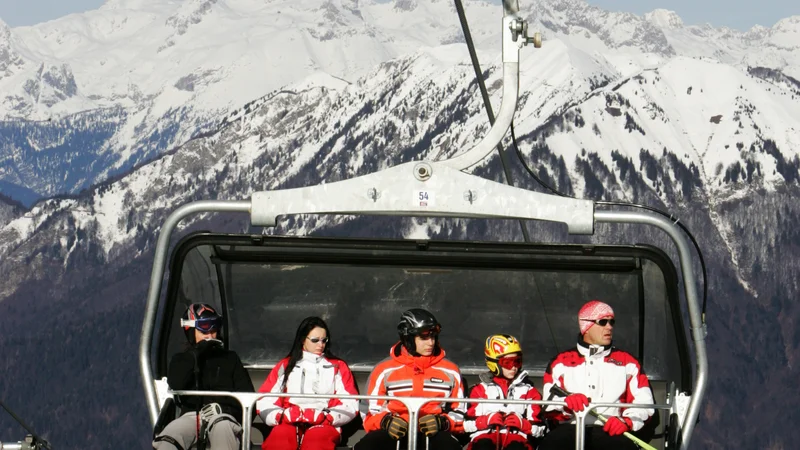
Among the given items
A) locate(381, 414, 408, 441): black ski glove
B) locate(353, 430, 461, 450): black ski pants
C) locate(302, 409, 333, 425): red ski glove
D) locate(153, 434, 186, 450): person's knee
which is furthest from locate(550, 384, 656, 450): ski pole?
locate(153, 434, 186, 450): person's knee

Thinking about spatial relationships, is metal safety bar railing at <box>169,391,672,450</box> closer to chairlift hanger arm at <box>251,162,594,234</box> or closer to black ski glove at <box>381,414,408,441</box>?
black ski glove at <box>381,414,408,441</box>

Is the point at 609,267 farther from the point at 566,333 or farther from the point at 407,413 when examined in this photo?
the point at 407,413

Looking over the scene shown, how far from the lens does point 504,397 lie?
377 inches

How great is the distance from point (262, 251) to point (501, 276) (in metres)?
1.93

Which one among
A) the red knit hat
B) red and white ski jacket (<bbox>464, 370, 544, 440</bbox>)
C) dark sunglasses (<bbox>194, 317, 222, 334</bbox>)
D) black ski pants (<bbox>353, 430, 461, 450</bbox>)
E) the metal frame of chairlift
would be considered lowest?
black ski pants (<bbox>353, 430, 461, 450</bbox>)

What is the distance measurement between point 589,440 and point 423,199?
1913mm

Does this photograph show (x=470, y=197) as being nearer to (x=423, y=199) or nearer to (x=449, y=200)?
(x=449, y=200)

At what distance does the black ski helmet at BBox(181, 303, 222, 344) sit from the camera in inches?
394

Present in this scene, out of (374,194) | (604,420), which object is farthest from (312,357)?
(604,420)

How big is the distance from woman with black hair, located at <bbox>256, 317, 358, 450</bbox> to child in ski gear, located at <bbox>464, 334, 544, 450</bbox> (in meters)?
0.90

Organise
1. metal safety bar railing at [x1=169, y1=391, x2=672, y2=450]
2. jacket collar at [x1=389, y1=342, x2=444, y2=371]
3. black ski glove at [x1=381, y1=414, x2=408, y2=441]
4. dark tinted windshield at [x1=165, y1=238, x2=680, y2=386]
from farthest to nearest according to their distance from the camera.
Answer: dark tinted windshield at [x1=165, y1=238, x2=680, y2=386] < jacket collar at [x1=389, y1=342, x2=444, y2=371] < black ski glove at [x1=381, y1=414, x2=408, y2=441] < metal safety bar railing at [x1=169, y1=391, x2=672, y2=450]

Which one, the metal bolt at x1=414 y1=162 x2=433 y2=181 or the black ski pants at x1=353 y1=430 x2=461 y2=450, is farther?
the black ski pants at x1=353 y1=430 x2=461 y2=450

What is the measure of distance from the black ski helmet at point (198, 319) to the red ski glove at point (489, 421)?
2093 millimetres

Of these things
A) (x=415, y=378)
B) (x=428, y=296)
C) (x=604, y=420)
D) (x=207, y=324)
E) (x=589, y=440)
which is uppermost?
(x=428, y=296)
